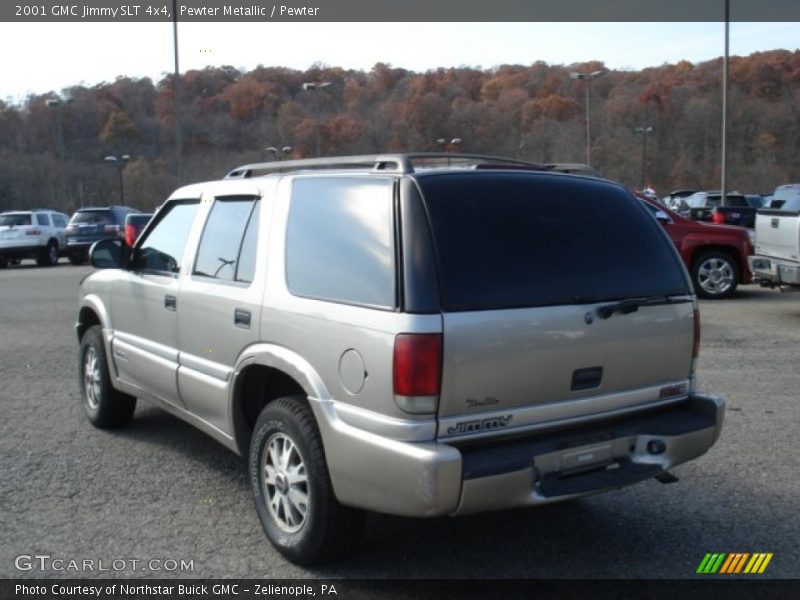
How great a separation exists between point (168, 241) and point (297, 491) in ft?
7.54

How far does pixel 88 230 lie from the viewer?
88.8 ft

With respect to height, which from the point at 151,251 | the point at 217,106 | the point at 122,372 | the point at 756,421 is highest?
the point at 217,106

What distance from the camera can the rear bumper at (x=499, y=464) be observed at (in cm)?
331

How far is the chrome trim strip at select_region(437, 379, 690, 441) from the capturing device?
3.46 m

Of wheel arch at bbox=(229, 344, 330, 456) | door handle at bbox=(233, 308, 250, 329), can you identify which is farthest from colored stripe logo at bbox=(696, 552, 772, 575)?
door handle at bbox=(233, 308, 250, 329)

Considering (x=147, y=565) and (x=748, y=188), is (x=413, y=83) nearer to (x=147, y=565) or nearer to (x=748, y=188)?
(x=748, y=188)

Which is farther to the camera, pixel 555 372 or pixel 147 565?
pixel 147 565

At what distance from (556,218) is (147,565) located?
8.39 ft

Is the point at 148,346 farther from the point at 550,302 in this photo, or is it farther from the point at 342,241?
the point at 550,302

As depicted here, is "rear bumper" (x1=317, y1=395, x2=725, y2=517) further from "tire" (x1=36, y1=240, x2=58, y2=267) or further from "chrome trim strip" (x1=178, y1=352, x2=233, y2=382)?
"tire" (x1=36, y1=240, x2=58, y2=267)

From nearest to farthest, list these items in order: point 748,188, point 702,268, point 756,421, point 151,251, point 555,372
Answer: point 555,372 → point 151,251 → point 756,421 → point 702,268 → point 748,188

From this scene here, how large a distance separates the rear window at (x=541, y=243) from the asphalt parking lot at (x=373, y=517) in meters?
1.28

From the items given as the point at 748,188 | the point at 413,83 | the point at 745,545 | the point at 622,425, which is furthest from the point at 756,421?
the point at 748,188

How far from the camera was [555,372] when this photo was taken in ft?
12.0
